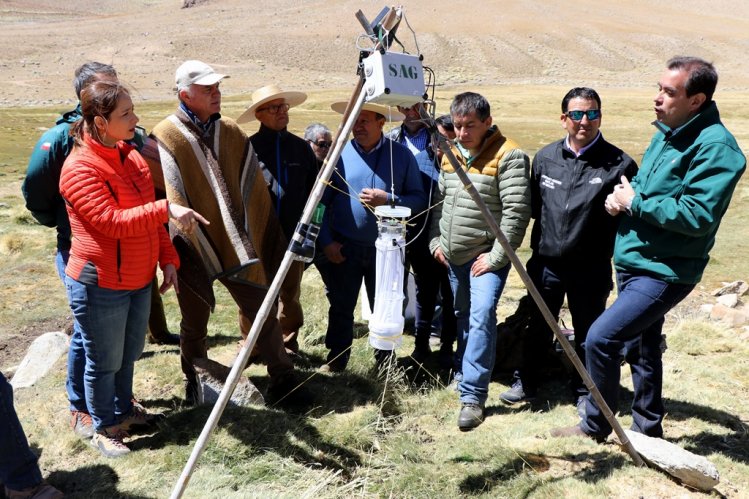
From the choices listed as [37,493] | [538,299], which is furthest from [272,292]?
[37,493]

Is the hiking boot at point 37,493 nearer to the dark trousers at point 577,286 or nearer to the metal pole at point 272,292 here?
the metal pole at point 272,292

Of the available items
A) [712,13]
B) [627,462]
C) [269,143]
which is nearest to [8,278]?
[269,143]

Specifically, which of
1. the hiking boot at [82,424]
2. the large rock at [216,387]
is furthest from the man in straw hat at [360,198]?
the hiking boot at [82,424]

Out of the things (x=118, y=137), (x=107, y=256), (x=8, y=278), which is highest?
(x=118, y=137)

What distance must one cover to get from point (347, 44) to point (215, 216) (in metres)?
61.7

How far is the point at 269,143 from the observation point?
5043 mm

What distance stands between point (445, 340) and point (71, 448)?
3.11 meters

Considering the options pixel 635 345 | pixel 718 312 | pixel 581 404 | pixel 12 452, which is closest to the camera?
pixel 12 452

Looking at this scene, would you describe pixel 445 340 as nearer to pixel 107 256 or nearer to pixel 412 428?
pixel 412 428

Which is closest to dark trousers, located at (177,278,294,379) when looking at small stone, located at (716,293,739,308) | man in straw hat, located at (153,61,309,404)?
man in straw hat, located at (153,61,309,404)

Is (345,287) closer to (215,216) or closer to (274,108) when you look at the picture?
(215,216)

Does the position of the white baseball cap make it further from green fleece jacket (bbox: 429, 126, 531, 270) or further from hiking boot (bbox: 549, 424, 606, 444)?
hiking boot (bbox: 549, 424, 606, 444)

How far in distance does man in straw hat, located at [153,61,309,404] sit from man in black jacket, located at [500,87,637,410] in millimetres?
1841

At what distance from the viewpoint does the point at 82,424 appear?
4.26 metres
